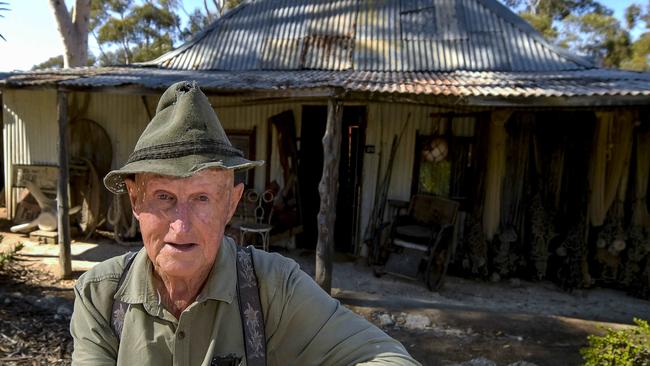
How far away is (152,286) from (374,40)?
312 inches

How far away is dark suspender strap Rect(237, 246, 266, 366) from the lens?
129cm

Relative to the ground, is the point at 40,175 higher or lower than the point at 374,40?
lower

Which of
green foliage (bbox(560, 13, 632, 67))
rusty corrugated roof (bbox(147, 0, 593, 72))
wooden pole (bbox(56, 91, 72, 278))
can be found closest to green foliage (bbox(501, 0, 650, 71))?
green foliage (bbox(560, 13, 632, 67))

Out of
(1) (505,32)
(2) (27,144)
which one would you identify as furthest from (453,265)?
(2) (27,144)

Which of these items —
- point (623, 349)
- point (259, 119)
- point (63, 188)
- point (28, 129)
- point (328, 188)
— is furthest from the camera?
point (28, 129)

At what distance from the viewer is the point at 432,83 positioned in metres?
6.19

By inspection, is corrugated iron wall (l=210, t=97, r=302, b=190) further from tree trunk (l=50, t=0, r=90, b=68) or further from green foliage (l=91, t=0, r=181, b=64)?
green foliage (l=91, t=0, r=181, b=64)

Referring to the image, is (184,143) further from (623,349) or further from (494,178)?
(494,178)

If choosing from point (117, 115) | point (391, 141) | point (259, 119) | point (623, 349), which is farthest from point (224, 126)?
point (623, 349)

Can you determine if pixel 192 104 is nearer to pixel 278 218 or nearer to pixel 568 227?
pixel 278 218

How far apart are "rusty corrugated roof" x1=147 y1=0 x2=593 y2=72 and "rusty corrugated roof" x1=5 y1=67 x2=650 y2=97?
0.54 meters

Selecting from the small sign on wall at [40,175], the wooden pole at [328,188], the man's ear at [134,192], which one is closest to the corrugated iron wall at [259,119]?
the wooden pole at [328,188]

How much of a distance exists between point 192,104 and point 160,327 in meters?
0.69

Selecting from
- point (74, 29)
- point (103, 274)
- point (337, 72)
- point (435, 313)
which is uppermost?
point (74, 29)
